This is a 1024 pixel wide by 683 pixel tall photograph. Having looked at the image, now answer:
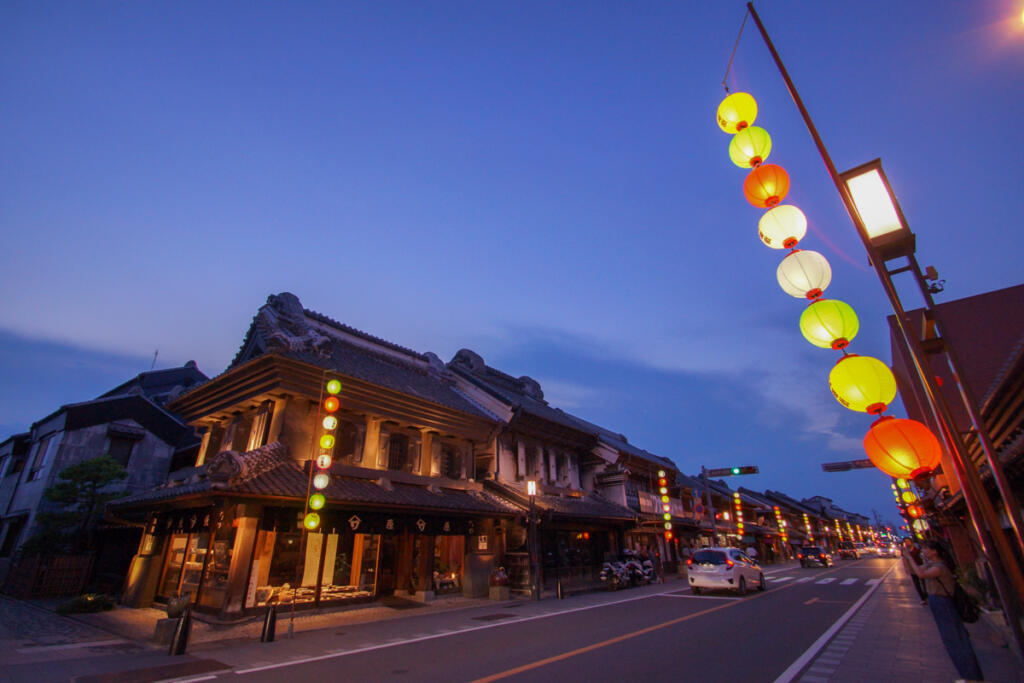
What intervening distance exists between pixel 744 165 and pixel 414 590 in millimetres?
16833

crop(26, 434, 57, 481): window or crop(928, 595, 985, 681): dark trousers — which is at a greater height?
crop(26, 434, 57, 481): window

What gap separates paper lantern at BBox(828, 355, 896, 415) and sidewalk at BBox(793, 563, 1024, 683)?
4461 millimetres

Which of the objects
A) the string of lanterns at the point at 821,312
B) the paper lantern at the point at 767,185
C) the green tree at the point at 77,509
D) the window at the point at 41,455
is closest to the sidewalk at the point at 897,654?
the string of lanterns at the point at 821,312

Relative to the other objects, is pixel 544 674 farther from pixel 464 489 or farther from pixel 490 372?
pixel 490 372

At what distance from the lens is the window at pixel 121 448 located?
2205cm

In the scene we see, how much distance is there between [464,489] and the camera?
1867 cm

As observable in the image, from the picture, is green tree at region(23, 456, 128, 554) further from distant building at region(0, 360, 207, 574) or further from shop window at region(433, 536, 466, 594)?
shop window at region(433, 536, 466, 594)

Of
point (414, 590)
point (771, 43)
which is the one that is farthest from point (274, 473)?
point (771, 43)

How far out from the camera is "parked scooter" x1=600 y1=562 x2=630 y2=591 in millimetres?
22016

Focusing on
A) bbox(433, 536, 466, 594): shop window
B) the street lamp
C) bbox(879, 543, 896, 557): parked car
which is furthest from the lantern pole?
bbox(879, 543, 896, 557): parked car

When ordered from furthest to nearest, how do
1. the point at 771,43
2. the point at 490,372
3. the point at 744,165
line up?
the point at 490,372 → the point at 744,165 → the point at 771,43

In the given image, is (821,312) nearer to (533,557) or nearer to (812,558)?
(533,557)

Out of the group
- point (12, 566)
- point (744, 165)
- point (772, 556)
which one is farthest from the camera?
point (772, 556)

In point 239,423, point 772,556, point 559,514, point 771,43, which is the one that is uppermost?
point 771,43
